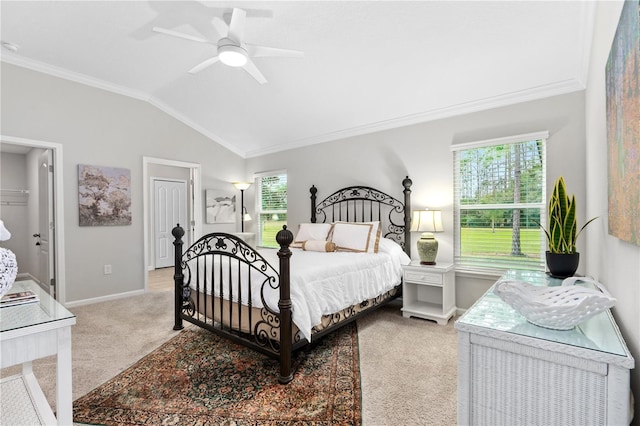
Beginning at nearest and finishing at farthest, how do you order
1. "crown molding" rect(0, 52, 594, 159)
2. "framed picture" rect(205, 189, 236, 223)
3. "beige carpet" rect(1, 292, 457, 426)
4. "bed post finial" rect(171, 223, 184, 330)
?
1. "beige carpet" rect(1, 292, 457, 426)
2. "crown molding" rect(0, 52, 594, 159)
3. "bed post finial" rect(171, 223, 184, 330)
4. "framed picture" rect(205, 189, 236, 223)

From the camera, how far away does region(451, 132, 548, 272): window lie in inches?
128

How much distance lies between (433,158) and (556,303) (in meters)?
2.93

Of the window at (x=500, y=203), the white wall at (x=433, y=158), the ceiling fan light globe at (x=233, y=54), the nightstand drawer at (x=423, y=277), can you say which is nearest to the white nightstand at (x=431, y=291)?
the nightstand drawer at (x=423, y=277)

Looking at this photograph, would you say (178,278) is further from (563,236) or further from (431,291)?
(563,236)

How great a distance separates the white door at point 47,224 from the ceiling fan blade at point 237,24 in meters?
3.22

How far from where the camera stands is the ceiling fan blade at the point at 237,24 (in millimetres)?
2152

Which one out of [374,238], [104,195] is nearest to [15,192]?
[104,195]

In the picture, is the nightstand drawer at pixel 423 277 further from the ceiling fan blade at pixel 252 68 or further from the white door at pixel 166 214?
the white door at pixel 166 214

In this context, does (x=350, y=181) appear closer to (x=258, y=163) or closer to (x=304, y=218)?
(x=304, y=218)

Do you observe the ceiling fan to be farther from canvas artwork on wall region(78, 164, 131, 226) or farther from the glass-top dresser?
canvas artwork on wall region(78, 164, 131, 226)

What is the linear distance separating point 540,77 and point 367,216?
2455mm

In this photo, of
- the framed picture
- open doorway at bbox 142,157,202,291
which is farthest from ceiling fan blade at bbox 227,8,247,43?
open doorway at bbox 142,157,202,291

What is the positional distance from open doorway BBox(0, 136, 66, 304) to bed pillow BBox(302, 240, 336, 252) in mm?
3083

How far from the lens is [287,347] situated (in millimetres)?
2191
